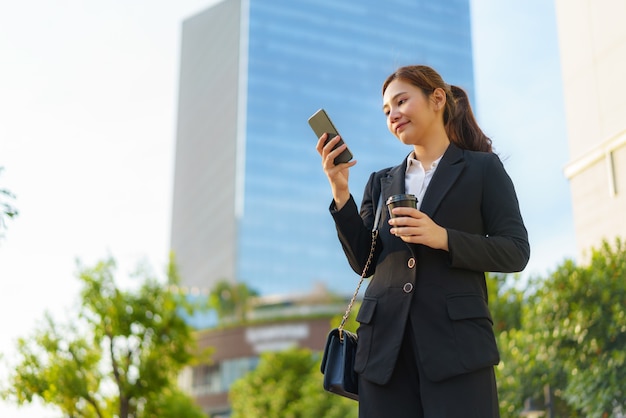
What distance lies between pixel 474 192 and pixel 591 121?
266 inches

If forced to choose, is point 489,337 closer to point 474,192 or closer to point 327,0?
point 474,192

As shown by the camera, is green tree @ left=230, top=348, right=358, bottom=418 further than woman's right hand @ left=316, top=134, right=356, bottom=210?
Yes

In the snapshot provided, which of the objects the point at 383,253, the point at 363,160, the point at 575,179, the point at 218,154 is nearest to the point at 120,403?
the point at 575,179

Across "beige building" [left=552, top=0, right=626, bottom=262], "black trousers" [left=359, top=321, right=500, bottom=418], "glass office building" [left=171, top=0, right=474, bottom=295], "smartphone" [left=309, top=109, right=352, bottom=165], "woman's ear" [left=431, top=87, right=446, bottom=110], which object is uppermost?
"glass office building" [left=171, top=0, right=474, bottom=295]

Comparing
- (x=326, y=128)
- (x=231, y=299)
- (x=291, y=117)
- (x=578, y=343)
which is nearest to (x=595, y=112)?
(x=578, y=343)

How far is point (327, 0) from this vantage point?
268ft

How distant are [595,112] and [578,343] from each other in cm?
289

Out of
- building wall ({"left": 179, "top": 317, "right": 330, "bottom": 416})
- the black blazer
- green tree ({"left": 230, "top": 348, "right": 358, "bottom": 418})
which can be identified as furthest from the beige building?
building wall ({"left": 179, "top": 317, "right": 330, "bottom": 416})

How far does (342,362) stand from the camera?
7.20ft

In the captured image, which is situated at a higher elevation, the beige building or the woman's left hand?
the beige building

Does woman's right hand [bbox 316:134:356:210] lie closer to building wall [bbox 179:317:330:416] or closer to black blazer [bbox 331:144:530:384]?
black blazer [bbox 331:144:530:384]

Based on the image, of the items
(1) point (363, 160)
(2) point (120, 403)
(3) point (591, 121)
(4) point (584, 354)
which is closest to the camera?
(4) point (584, 354)

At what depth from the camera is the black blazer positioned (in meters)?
1.98

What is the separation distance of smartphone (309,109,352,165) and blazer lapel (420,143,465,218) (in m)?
0.27
